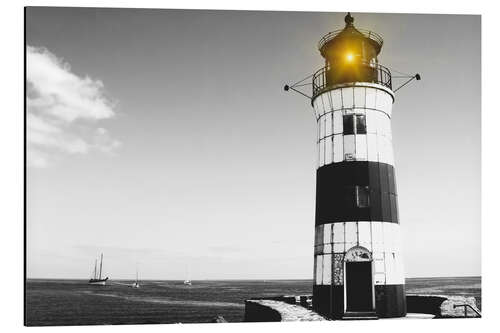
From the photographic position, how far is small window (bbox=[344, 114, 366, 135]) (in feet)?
38.0

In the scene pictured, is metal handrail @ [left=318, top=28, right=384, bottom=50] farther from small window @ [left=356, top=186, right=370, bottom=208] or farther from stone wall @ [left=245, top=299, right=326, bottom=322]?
stone wall @ [left=245, top=299, right=326, bottom=322]

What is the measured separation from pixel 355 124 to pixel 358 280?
10.2ft

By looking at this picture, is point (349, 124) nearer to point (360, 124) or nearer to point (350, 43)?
point (360, 124)

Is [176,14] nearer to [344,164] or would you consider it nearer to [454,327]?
[344,164]

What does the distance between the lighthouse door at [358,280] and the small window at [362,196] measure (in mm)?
853

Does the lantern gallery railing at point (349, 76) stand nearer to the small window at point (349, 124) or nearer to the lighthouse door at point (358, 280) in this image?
the small window at point (349, 124)

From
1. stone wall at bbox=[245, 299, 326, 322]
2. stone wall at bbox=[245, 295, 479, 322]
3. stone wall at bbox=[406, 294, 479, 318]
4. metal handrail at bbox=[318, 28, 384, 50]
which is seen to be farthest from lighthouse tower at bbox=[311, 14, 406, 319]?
stone wall at bbox=[406, 294, 479, 318]

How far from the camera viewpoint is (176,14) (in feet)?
40.7

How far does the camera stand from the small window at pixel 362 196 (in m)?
11.3

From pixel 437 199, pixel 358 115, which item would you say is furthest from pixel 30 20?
pixel 437 199

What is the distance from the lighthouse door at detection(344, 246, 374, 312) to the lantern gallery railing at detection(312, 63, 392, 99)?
337cm

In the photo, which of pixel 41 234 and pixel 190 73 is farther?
pixel 190 73

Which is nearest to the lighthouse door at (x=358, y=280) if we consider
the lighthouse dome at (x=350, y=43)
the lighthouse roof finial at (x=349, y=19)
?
the lighthouse dome at (x=350, y=43)

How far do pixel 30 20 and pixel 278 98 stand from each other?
19.2 ft
